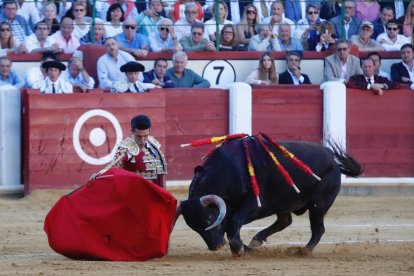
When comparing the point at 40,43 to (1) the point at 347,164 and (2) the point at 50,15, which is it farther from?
(1) the point at 347,164

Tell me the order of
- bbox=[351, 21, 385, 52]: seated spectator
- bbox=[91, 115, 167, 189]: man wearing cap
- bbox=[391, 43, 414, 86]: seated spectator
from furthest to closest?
bbox=[351, 21, 385, 52]: seated spectator → bbox=[391, 43, 414, 86]: seated spectator → bbox=[91, 115, 167, 189]: man wearing cap

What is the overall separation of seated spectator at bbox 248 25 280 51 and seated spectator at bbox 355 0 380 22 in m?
1.26

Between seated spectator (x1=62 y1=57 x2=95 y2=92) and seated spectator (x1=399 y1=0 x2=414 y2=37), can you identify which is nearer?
seated spectator (x1=62 y1=57 x2=95 y2=92)

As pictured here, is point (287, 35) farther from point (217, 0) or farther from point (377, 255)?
point (377, 255)

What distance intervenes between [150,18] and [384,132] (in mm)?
3140

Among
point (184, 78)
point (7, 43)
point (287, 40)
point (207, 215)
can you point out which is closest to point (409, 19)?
point (287, 40)

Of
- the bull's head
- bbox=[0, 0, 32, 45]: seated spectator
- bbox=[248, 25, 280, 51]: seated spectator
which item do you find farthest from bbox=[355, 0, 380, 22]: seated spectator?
the bull's head

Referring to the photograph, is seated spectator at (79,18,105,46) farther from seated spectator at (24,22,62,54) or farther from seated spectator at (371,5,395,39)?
seated spectator at (371,5,395,39)

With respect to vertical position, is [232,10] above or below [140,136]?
above

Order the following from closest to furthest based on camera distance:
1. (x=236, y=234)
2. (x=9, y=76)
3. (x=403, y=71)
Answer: (x=236, y=234) < (x=9, y=76) < (x=403, y=71)

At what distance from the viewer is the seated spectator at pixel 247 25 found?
1419 centimetres

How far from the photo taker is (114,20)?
14.1m

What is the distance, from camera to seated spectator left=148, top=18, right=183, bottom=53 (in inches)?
556

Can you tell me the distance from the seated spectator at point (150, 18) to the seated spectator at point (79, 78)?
3.05 feet
